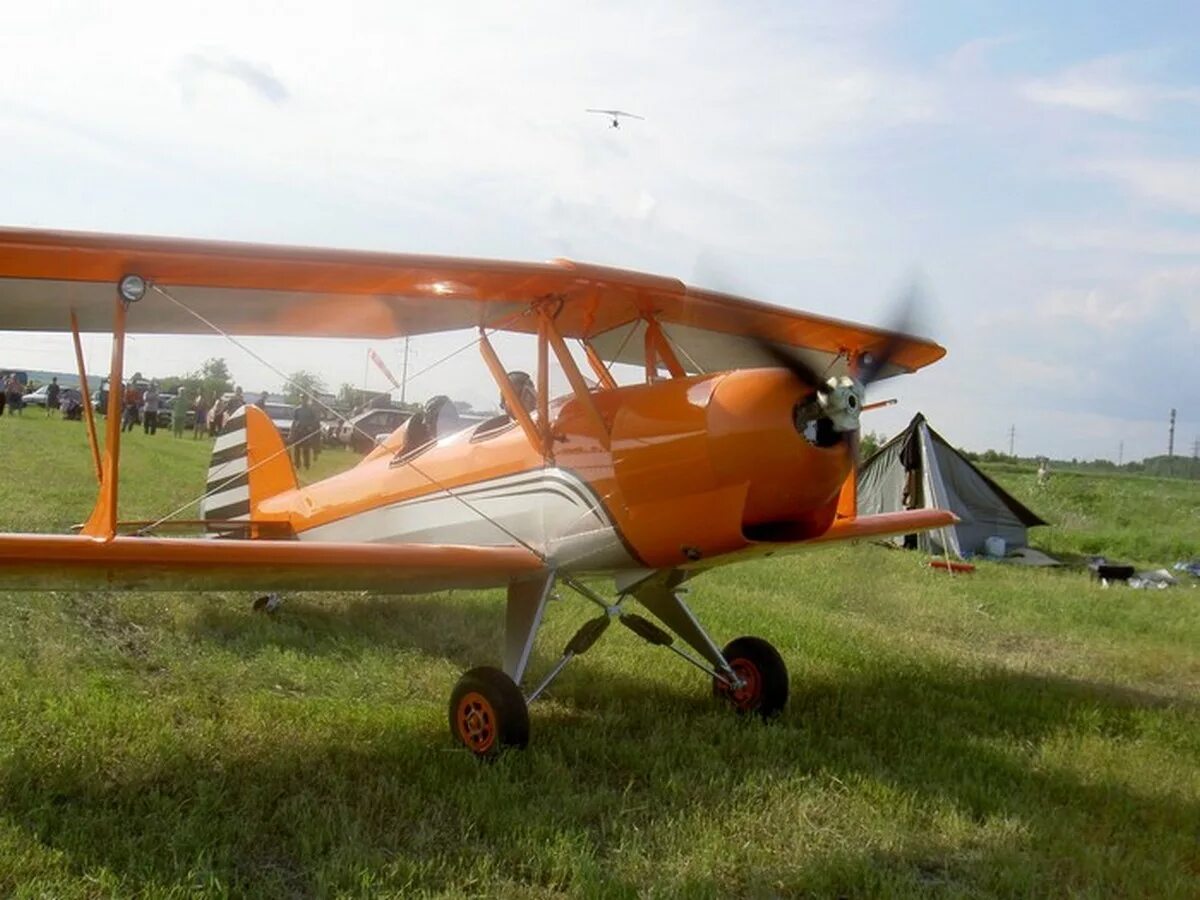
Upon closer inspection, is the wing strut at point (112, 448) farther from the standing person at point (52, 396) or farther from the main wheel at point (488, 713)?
the standing person at point (52, 396)

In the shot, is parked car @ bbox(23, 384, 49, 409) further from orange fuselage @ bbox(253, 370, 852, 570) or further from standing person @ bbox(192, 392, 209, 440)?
orange fuselage @ bbox(253, 370, 852, 570)

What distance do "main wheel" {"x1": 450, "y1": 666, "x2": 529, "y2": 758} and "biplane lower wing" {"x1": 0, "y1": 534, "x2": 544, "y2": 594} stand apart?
0.54m

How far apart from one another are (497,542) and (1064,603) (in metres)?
7.07

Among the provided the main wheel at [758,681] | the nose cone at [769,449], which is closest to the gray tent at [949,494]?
the main wheel at [758,681]

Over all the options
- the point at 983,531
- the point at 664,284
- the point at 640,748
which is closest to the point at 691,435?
the point at 664,284

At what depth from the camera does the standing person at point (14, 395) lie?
41.8 metres

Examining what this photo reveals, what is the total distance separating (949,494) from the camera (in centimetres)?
1505

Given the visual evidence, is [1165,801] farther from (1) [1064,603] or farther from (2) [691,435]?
(1) [1064,603]

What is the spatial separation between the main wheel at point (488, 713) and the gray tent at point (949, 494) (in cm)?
1068

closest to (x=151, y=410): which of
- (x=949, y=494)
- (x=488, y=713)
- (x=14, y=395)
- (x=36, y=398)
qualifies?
(x=14, y=395)

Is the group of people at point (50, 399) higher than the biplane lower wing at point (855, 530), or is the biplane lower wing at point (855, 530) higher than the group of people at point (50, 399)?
the group of people at point (50, 399)

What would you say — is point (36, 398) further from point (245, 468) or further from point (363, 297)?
point (363, 297)

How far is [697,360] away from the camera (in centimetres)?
788

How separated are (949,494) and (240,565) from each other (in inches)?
485
